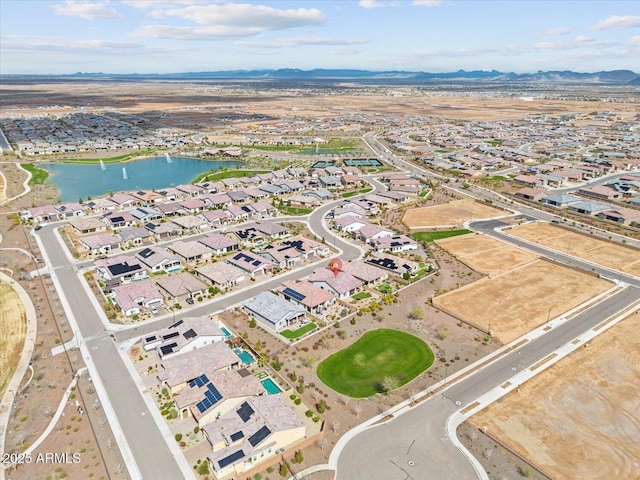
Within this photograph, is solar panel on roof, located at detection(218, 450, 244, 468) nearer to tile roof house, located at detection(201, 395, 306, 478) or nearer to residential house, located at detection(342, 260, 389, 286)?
tile roof house, located at detection(201, 395, 306, 478)

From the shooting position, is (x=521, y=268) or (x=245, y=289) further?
(x=521, y=268)

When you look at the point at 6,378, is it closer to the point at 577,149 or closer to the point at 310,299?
the point at 310,299

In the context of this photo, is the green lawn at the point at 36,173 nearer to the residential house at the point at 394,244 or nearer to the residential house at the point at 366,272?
the residential house at the point at 394,244

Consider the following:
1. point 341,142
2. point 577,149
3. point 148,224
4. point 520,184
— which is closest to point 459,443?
point 148,224

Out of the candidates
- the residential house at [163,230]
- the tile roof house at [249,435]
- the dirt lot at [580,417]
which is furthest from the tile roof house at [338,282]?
the residential house at [163,230]

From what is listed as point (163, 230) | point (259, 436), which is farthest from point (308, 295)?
point (163, 230)

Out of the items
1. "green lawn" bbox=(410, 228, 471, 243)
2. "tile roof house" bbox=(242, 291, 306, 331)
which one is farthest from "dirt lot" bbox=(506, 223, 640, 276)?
"tile roof house" bbox=(242, 291, 306, 331)
